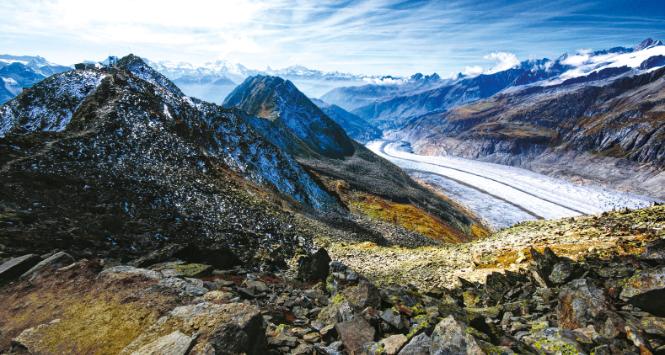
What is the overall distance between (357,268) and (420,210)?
82.4 meters

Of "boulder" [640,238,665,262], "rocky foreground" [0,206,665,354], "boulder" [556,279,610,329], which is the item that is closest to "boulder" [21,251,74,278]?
"rocky foreground" [0,206,665,354]

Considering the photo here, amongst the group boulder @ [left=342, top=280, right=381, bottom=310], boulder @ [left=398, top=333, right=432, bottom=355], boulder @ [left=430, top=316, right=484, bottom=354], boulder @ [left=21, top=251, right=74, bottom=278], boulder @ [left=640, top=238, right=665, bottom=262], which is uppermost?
boulder @ [left=21, top=251, right=74, bottom=278]

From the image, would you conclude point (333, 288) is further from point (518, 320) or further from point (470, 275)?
point (470, 275)

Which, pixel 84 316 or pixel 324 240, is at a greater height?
pixel 84 316

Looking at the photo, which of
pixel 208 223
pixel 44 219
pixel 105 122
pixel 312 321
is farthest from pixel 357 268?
pixel 105 122

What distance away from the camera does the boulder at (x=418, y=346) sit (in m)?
10.8

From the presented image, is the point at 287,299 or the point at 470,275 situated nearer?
the point at 287,299

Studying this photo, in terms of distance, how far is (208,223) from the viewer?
36469 mm

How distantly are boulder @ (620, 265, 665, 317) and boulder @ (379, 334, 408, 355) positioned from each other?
10794 mm

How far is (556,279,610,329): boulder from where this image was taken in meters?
14.1

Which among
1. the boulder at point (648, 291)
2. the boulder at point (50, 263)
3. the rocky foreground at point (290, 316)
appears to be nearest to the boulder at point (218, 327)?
the rocky foreground at point (290, 316)

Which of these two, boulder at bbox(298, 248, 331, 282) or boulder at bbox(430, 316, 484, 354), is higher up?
boulder at bbox(430, 316, 484, 354)

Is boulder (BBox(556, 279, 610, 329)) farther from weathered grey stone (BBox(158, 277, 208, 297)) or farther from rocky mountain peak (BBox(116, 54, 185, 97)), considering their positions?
rocky mountain peak (BBox(116, 54, 185, 97))

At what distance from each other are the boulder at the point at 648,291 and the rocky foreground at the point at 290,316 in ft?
0.14
